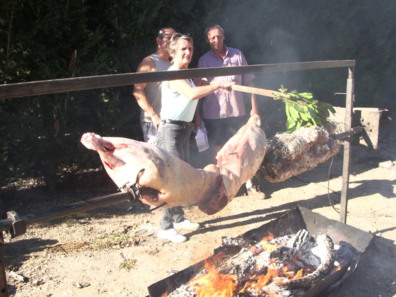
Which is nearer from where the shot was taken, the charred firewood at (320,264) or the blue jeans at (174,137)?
the charred firewood at (320,264)

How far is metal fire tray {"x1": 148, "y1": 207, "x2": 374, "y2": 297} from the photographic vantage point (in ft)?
10.3

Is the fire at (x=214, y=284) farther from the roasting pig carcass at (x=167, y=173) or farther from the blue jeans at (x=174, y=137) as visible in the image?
the blue jeans at (x=174, y=137)

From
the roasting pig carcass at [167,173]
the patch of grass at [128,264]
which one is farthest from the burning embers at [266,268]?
the patch of grass at [128,264]

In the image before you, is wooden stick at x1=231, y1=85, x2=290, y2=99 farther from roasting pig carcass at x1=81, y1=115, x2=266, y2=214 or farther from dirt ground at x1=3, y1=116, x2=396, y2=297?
dirt ground at x1=3, y1=116, x2=396, y2=297

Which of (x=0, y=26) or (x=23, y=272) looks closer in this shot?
(x=23, y=272)

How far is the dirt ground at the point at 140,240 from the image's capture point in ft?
12.7

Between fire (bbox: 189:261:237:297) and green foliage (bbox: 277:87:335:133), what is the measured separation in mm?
1744

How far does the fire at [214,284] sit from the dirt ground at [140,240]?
2.11 feet

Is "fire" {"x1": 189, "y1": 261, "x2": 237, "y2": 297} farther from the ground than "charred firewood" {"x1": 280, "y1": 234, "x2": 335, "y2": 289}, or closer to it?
farther from the ground

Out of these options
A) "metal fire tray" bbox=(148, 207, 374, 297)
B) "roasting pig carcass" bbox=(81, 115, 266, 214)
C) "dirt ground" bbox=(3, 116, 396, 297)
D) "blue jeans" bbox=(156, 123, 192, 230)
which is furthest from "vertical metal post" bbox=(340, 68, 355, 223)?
"blue jeans" bbox=(156, 123, 192, 230)

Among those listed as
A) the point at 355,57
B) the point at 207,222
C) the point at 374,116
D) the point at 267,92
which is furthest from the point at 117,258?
the point at 355,57

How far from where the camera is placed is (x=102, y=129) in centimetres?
579

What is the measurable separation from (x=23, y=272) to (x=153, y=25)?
3.84 meters

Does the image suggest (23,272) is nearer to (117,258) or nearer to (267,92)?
(117,258)
